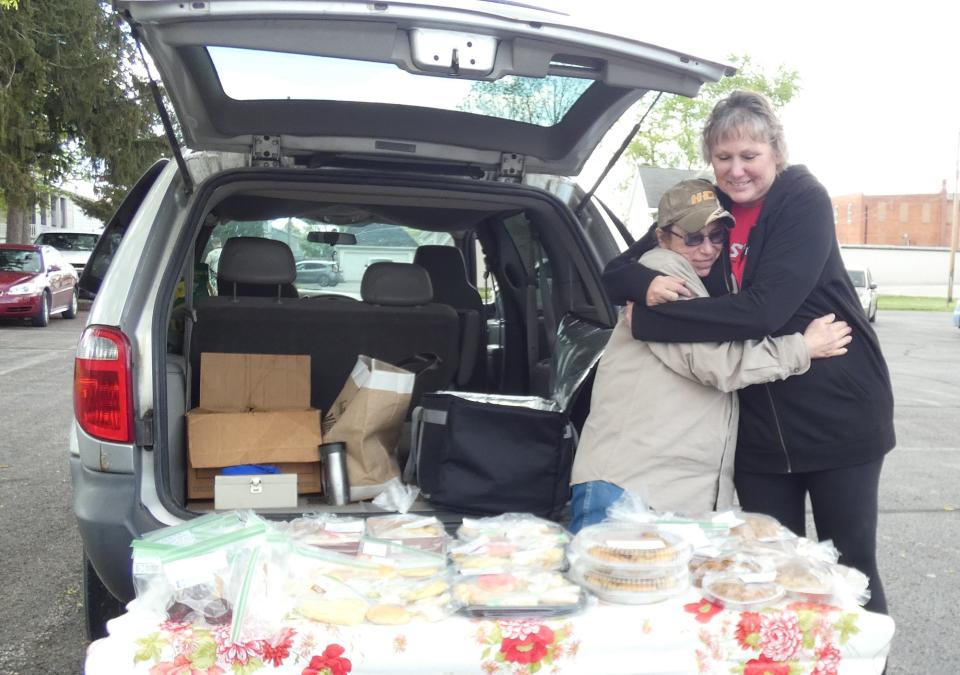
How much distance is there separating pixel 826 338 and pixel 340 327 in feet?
7.08

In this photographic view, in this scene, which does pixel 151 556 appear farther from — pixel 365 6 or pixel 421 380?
pixel 421 380

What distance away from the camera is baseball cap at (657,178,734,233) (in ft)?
7.18


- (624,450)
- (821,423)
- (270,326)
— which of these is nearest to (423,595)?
(624,450)

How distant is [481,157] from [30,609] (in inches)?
91.8

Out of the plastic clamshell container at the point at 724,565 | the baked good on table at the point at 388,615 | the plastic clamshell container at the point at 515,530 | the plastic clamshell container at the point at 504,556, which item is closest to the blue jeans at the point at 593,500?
the plastic clamshell container at the point at 515,530

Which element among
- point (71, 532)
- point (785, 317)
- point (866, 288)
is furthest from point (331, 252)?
point (866, 288)

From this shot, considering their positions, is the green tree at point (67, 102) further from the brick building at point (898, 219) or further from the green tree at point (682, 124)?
the brick building at point (898, 219)

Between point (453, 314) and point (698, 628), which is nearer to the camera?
point (698, 628)

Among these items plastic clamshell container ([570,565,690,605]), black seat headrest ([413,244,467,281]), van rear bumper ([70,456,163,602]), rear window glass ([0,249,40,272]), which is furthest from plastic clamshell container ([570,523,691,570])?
rear window glass ([0,249,40,272])

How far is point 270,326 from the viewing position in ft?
12.1

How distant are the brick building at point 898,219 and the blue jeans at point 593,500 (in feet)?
223

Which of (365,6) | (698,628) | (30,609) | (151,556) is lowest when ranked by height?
(30,609)

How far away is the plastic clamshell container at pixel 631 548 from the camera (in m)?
1.71

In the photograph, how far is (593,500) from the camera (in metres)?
2.28
